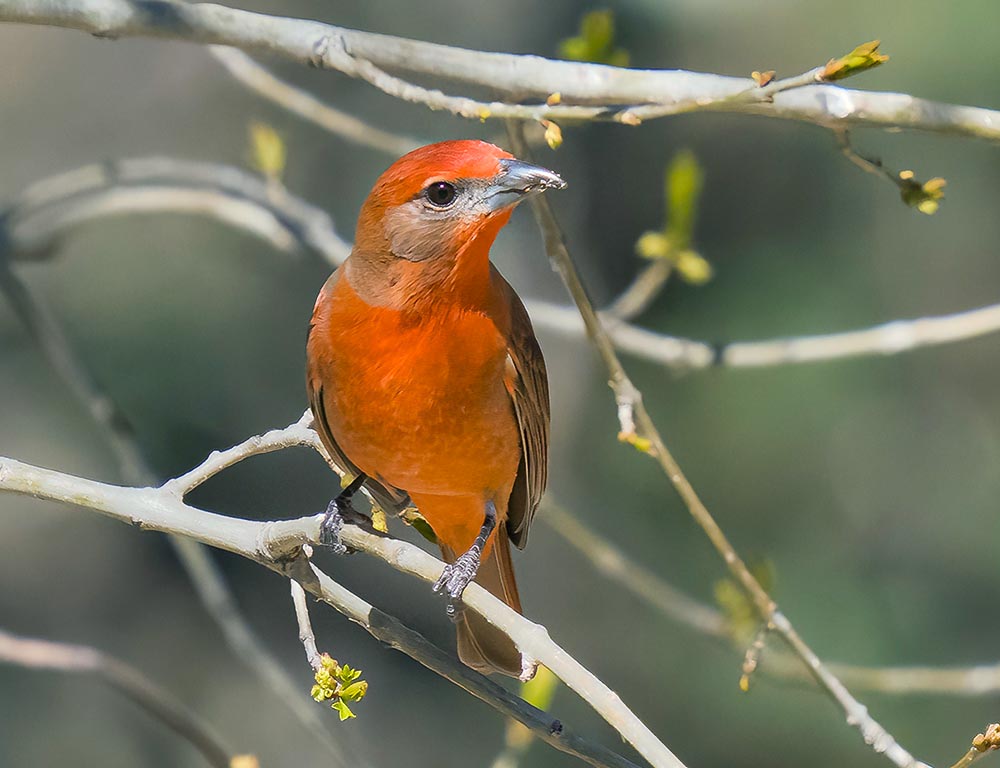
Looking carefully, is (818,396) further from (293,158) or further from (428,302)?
(428,302)

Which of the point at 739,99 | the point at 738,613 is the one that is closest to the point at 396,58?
the point at 739,99

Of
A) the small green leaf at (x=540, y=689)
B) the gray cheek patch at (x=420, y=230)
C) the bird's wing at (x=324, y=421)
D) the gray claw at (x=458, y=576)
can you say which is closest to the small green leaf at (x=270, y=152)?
the bird's wing at (x=324, y=421)

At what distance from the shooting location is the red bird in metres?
2.99

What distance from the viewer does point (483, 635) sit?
143 inches

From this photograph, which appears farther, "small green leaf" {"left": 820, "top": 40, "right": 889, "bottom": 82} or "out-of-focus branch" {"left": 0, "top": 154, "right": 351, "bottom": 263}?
"out-of-focus branch" {"left": 0, "top": 154, "right": 351, "bottom": 263}

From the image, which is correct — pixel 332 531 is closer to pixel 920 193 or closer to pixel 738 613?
pixel 920 193

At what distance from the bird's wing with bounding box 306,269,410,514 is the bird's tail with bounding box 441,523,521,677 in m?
0.24

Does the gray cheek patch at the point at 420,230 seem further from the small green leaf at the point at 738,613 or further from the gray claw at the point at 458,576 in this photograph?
the small green leaf at the point at 738,613

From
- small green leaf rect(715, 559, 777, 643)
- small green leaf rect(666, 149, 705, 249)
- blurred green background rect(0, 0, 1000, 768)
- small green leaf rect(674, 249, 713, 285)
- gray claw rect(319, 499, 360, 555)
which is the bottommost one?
gray claw rect(319, 499, 360, 555)

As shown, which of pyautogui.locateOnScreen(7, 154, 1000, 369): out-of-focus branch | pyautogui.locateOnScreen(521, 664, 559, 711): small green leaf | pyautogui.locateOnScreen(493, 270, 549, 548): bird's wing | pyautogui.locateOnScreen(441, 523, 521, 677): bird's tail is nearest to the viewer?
pyautogui.locateOnScreen(493, 270, 549, 548): bird's wing

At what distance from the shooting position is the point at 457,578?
114 inches

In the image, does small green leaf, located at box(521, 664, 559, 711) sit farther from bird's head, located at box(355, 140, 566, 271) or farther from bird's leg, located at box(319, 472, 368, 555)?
bird's head, located at box(355, 140, 566, 271)

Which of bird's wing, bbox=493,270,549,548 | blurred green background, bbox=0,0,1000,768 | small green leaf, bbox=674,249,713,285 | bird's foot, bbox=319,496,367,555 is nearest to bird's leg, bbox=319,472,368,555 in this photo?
bird's foot, bbox=319,496,367,555

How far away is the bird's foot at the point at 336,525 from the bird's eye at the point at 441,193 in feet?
2.35
